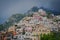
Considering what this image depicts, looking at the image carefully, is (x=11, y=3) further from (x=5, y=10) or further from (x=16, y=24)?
(x=16, y=24)

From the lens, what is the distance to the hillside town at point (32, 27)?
1.92 m

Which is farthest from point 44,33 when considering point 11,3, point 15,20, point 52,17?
point 11,3

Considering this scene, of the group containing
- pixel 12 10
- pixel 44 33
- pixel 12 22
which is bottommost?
pixel 44 33

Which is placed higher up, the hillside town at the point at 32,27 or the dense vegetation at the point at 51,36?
the hillside town at the point at 32,27

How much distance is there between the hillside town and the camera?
1.92m

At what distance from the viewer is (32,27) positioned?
1.94 metres

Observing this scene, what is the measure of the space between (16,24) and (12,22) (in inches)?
1.9

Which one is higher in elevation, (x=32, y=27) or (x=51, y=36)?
(x=32, y=27)

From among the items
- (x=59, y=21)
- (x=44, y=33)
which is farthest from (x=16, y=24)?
(x=59, y=21)

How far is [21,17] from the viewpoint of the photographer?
1976mm

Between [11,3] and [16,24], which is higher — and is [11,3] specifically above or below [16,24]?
above

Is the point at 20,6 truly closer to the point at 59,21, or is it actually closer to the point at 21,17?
the point at 21,17

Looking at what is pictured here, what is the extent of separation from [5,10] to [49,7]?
0.47 metres

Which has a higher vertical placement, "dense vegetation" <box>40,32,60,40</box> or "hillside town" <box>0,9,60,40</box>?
"hillside town" <box>0,9,60,40</box>
